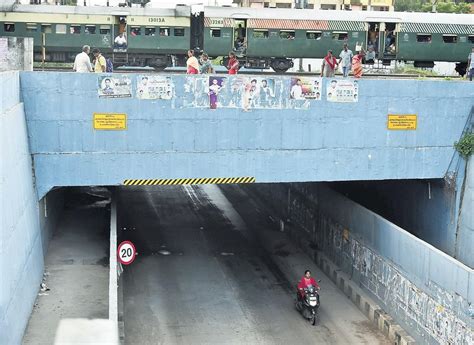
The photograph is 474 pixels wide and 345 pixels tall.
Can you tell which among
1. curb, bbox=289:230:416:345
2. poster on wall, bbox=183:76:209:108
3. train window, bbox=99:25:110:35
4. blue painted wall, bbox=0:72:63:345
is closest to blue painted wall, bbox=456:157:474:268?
curb, bbox=289:230:416:345

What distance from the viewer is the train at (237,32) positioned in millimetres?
34625

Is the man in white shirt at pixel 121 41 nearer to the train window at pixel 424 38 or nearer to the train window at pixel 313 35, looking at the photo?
the train window at pixel 313 35

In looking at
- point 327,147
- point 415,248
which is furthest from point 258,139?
point 415,248

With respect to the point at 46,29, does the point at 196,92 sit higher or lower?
lower

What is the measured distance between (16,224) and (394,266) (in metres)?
11.4

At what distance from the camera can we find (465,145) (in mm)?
22047

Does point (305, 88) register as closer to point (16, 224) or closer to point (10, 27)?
point (16, 224)

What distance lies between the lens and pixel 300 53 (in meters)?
35.2

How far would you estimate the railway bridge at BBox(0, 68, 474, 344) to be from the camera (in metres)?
17.9

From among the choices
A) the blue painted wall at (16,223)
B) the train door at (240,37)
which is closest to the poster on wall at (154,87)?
the blue painted wall at (16,223)

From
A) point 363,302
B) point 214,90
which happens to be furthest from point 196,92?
point 363,302

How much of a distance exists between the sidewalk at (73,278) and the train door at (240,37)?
12.8 m

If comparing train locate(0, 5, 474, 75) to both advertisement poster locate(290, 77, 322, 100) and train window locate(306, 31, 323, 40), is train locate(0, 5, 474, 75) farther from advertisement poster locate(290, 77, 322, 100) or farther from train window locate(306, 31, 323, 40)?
advertisement poster locate(290, 77, 322, 100)

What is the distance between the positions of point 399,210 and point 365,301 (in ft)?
15.8
